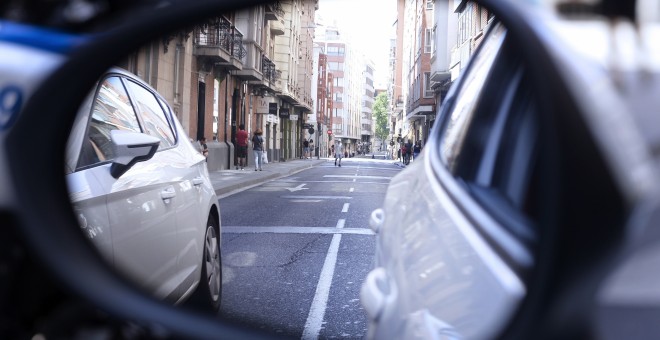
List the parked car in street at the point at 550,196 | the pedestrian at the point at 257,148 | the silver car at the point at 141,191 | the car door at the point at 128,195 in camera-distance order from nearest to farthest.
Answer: the parked car in street at the point at 550,196 < the silver car at the point at 141,191 < the car door at the point at 128,195 < the pedestrian at the point at 257,148

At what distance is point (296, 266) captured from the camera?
604 centimetres

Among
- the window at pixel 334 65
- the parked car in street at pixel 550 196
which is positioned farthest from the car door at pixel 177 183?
the window at pixel 334 65

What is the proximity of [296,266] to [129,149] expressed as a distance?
11.8 feet

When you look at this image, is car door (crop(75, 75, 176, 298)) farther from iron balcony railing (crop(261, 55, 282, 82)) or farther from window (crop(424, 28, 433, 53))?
iron balcony railing (crop(261, 55, 282, 82))

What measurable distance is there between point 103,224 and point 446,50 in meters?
1.87

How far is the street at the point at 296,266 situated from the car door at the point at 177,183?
0.32 m

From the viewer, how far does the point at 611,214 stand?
2.33 feet

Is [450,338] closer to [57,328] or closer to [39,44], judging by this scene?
[57,328]

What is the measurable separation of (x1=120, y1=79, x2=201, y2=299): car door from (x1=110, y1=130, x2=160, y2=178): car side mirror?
339 mm

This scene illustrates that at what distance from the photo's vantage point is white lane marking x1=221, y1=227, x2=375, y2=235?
8164 mm

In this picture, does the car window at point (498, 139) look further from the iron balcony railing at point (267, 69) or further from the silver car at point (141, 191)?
the iron balcony railing at point (267, 69)

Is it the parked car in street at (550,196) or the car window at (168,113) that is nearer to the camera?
the parked car in street at (550,196)

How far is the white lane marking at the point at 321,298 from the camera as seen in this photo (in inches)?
157

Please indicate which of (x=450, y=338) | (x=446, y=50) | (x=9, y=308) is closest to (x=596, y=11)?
(x=450, y=338)
